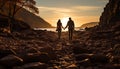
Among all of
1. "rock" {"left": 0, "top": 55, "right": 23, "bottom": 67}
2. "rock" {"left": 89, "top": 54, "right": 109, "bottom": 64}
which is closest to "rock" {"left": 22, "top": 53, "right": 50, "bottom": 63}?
"rock" {"left": 0, "top": 55, "right": 23, "bottom": 67}

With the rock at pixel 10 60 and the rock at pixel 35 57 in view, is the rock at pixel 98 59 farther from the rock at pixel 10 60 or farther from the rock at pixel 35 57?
the rock at pixel 10 60

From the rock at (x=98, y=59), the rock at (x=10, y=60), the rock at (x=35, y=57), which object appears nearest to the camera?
the rock at (x=10, y=60)

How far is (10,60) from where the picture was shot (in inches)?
582

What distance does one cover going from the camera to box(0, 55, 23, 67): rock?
14.6m

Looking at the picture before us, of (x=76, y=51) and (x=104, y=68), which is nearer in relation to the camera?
(x=104, y=68)

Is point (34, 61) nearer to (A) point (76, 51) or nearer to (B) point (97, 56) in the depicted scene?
(B) point (97, 56)

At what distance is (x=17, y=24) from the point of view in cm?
5147

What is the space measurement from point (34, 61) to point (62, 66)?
1.59 metres

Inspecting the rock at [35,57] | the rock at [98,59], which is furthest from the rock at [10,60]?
the rock at [98,59]

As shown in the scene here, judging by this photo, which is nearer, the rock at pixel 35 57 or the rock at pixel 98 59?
the rock at pixel 35 57

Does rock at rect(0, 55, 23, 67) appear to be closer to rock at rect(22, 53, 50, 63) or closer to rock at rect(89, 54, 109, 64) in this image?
rock at rect(22, 53, 50, 63)

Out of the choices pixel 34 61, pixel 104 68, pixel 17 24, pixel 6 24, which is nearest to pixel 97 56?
pixel 104 68

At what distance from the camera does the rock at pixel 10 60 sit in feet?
48.0

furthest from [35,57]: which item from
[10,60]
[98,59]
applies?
[98,59]
